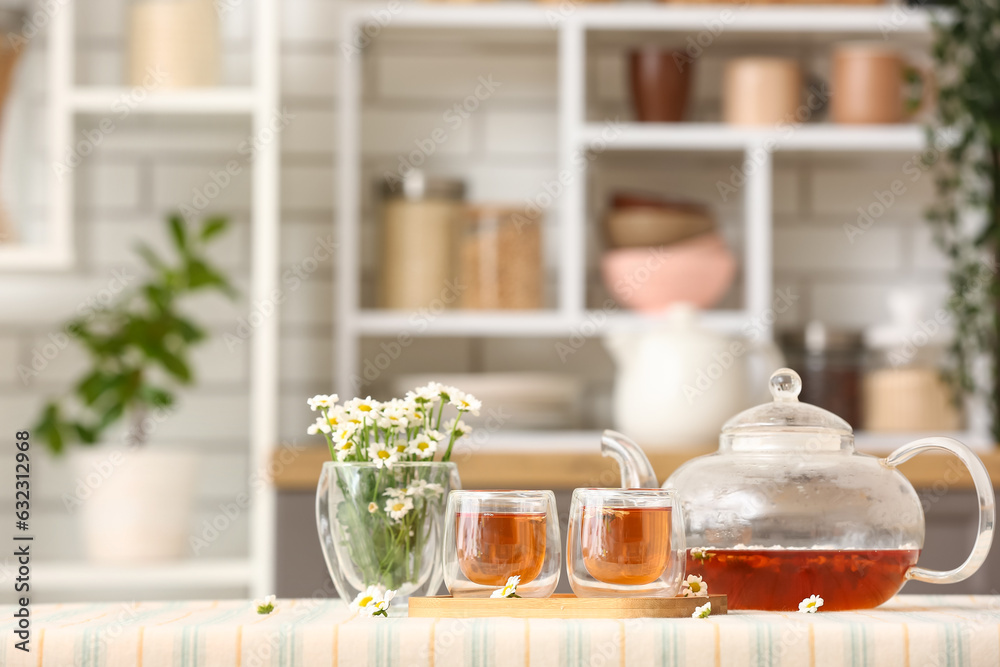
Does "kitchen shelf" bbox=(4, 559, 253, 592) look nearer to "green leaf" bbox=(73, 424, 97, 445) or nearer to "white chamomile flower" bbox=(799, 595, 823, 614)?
"green leaf" bbox=(73, 424, 97, 445)

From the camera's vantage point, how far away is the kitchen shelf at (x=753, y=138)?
218 centimetres

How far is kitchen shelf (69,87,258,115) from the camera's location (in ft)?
6.74

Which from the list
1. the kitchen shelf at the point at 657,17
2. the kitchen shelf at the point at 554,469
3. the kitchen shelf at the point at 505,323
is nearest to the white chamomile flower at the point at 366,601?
the kitchen shelf at the point at 554,469

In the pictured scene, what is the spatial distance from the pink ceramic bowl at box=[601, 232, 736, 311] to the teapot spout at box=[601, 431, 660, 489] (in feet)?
4.35

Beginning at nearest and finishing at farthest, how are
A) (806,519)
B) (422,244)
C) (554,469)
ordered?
(806,519) < (554,469) < (422,244)

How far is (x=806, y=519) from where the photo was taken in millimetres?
788

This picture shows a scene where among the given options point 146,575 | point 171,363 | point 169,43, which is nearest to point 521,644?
point 146,575

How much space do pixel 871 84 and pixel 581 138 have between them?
1.99 ft

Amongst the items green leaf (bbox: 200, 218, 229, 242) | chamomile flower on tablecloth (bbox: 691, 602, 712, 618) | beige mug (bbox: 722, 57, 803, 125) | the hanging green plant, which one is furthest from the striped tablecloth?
beige mug (bbox: 722, 57, 803, 125)

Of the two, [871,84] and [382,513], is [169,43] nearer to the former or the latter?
[871,84]

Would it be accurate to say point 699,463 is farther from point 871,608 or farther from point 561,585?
point 561,585

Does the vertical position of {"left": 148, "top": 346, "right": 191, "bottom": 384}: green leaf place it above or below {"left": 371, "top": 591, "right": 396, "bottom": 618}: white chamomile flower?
above

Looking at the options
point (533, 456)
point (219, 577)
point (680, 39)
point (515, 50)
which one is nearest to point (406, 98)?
point (515, 50)

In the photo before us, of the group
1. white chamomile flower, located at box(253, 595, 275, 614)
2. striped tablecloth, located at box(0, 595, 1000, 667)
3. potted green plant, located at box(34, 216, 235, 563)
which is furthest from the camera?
potted green plant, located at box(34, 216, 235, 563)
